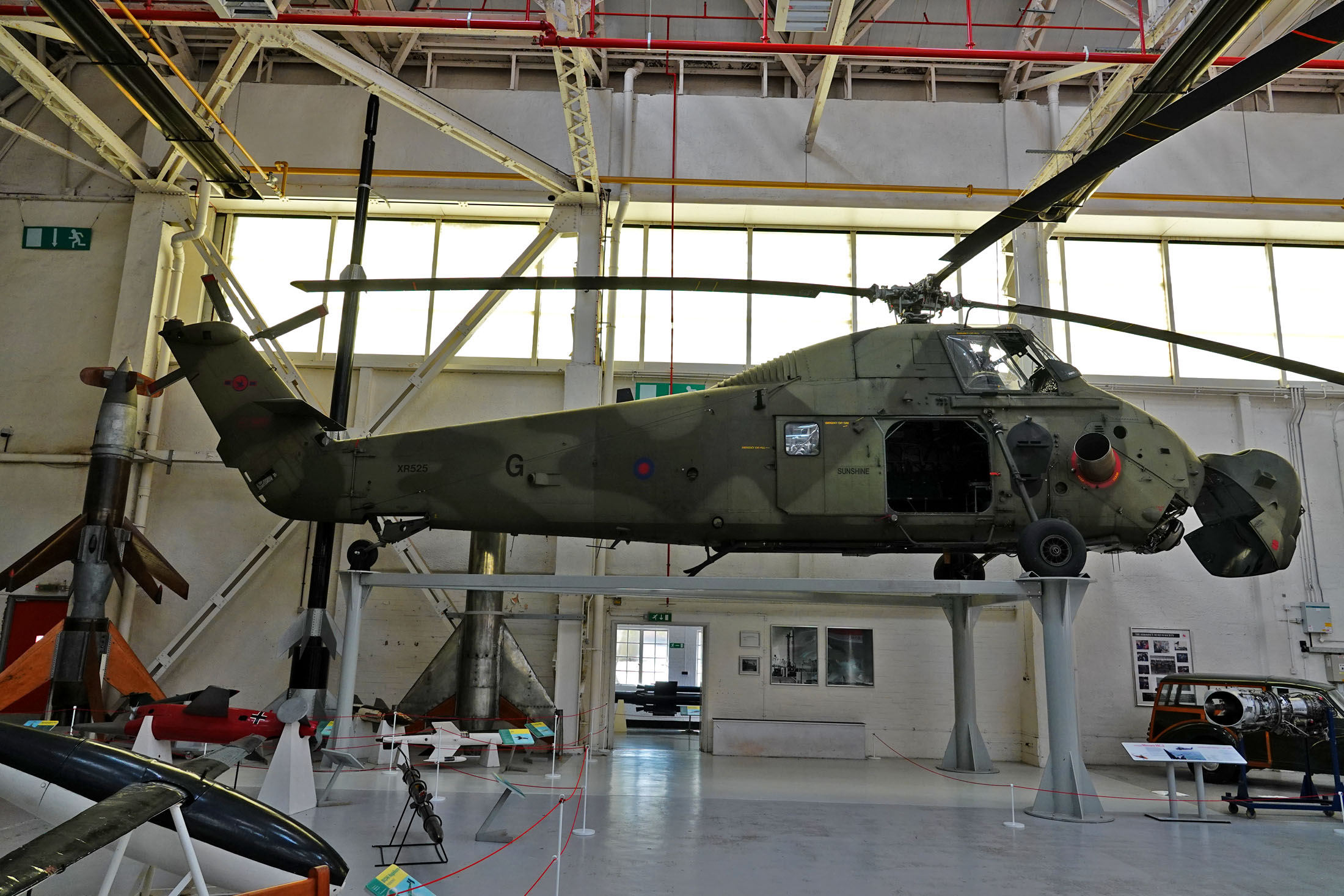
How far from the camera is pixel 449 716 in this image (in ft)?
38.9

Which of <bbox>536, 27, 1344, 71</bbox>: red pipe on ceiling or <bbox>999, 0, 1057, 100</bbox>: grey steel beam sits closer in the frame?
<bbox>536, 27, 1344, 71</bbox>: red pipe on ceiling

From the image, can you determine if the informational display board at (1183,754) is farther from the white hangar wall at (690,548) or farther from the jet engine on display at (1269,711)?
the white hangar wall at (690,548)

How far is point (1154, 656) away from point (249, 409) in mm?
13248

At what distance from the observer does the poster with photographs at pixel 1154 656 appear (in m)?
13.4

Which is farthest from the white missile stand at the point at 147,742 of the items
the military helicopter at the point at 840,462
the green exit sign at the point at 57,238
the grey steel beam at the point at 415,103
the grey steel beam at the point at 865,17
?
the grey steel beam at the point at 865,17

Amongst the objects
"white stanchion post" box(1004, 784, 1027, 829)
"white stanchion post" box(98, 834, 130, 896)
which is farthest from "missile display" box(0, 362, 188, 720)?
"white stanchion post" box(1004, 784, 1027, 829)

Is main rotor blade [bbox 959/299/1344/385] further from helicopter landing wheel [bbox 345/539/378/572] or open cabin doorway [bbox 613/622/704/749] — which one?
open cabin doorway [bbox 613/622/704/749]

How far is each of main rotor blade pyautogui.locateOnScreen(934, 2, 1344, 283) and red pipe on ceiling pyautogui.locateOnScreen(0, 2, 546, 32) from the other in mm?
5788

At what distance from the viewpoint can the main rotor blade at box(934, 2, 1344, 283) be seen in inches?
218

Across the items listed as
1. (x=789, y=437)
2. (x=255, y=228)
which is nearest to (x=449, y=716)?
(x=789, y=437)

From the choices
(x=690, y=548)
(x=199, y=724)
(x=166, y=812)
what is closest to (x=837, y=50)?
(x=690, y=548)

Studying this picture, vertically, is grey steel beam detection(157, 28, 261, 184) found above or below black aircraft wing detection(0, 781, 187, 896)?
above

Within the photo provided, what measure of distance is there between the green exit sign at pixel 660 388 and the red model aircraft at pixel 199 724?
7198 millimetres

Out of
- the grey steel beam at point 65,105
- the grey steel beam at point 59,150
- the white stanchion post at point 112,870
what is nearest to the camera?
the white stanchion post at point 112,870
